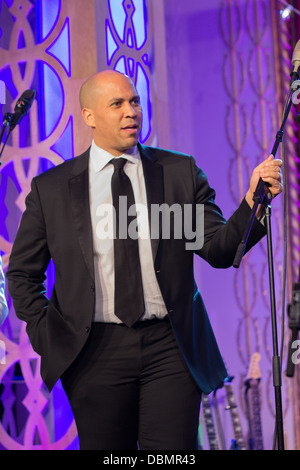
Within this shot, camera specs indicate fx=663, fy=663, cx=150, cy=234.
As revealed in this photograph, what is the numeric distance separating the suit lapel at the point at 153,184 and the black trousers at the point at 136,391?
12.5 inches

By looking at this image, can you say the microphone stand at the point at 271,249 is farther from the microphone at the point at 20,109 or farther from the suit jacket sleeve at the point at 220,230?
the microphone at the point at 20,109

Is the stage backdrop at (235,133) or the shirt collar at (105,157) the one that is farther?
the stage backdrop at (235,133)

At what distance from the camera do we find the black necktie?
2.26 meters

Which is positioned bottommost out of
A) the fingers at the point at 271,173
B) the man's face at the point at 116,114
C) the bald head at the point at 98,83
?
the fingers at the point at 271,173

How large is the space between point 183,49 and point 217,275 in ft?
5.40

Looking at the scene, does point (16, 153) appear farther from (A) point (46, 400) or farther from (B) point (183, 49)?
(B) point (183, 49)

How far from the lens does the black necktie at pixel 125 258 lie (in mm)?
2256

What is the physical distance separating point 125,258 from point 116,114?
55 cm

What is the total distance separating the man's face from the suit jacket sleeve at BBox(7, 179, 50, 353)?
34cm

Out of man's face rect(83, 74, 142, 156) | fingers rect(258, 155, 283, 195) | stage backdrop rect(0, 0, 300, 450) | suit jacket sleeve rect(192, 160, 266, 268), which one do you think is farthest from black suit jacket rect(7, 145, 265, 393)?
stage backdrop rect(0, 0, 300, 450)

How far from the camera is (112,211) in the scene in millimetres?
2420

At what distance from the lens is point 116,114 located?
2467 mm

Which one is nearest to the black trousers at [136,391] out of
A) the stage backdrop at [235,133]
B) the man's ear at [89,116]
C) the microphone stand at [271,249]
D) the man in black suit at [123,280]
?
the man in black suit at [123,280]
